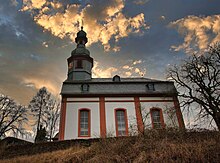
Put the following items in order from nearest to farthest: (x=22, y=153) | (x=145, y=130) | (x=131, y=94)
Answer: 1. (x=145, y=130)
2. (x=22, y=153)
3. (x=131, y=94)

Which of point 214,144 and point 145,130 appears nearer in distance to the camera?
point 214,144

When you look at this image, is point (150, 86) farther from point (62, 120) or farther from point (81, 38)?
point (81, 38)

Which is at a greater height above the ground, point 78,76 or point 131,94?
point 78,76

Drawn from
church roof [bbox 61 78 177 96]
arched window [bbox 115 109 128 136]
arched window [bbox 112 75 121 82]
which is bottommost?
arched window [bbox 115 109 128 136]

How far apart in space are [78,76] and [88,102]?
525 cm

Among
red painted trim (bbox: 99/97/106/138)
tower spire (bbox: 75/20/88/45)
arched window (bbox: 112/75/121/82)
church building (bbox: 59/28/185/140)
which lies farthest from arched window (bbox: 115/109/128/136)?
tower spire (bbox: 75/20/88/45)

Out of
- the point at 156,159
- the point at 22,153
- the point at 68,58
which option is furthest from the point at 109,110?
the point at 156,159

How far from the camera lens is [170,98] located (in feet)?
64.8

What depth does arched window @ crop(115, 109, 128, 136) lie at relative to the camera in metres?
18.2

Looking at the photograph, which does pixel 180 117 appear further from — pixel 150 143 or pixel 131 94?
pixel 150 143

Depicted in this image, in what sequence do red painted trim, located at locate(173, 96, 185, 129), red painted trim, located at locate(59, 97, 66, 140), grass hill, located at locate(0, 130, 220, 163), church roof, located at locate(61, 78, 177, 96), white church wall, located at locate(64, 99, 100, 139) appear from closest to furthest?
grass hill, located at locate(0, 130, 220, 163) < red painted trim, located at locate(59, 97, 66, 140) < white church wall, located at locate(64, 99, 100, 139) < red painted trim, located at locate(173, 96, 185, 129) < church roof, located at locate(61, 78, 177, 96)

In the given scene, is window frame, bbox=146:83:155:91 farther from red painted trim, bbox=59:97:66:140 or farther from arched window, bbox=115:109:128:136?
red painted trim, bbox=59:97:66:140

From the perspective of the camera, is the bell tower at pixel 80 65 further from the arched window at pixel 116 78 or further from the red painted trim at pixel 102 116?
the red painted trim at pixel 102 116

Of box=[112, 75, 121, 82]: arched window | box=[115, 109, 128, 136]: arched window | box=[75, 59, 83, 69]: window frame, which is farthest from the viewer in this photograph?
box=[75, 59, 83, 69]: window frame
